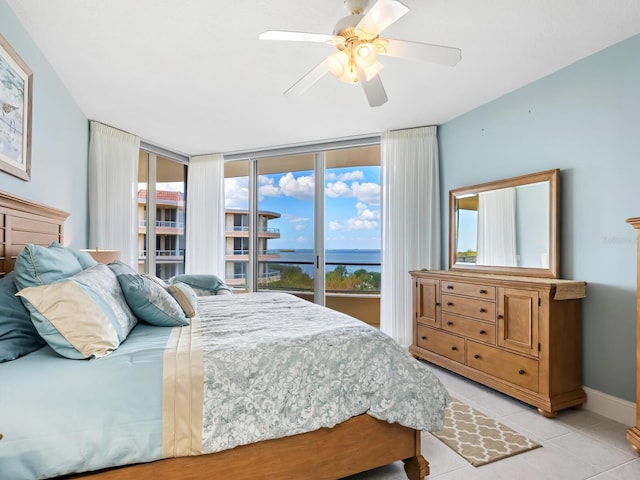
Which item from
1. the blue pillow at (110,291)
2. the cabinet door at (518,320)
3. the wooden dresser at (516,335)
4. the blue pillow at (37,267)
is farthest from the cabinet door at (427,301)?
the blue pillow at (37,267)

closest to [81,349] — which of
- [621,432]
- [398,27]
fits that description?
[398,27]

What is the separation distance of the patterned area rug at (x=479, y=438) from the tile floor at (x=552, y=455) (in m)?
0.04

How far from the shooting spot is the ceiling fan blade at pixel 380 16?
156 cm

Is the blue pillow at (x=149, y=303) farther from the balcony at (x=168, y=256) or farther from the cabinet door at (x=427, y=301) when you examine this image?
the balcony at (x=168, y=256)

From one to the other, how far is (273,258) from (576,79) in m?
3.64

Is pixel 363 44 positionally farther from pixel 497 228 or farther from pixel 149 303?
pixel 497 228

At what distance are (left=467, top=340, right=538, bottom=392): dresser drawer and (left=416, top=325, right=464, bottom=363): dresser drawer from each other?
0.11m

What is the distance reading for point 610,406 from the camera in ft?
7.84

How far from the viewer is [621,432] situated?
2193 millimetres

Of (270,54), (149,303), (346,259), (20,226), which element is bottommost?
(149,303)

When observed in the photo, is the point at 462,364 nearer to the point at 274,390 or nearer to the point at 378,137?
the point at 274,390

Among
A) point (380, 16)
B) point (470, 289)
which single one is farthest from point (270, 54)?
point (470, 289)

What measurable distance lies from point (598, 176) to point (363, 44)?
1904 mm

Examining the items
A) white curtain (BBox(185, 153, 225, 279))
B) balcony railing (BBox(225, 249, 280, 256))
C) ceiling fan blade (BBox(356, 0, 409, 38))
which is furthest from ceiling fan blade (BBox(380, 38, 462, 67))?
white curtain (BBox(185, 153, 225, 279))
